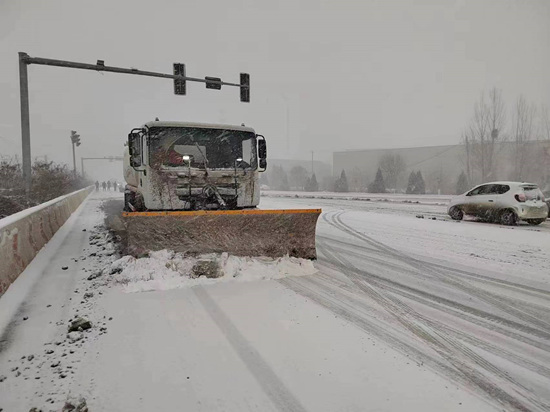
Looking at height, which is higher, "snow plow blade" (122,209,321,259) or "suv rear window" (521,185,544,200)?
"suv rear window" (521,185,544,200)

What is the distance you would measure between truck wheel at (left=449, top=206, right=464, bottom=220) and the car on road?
0.52 meters

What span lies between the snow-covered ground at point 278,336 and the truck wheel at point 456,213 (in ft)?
23.4

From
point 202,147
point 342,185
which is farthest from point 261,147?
point 342,185

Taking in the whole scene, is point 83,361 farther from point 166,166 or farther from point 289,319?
point 166,166

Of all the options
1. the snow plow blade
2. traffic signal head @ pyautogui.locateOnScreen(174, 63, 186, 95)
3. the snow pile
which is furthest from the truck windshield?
traffic signal head @ pyautogui.locateOnScreen(174, 63, 186, 95)

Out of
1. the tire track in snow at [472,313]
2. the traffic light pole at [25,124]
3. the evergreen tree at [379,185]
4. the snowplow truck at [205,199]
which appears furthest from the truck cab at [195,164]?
the evergreen tree at [379,185]

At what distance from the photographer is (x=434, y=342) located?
325cm

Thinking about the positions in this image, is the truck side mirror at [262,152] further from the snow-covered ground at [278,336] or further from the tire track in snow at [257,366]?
the tire track in snow at [257,366]

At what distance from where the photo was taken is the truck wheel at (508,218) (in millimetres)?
11102

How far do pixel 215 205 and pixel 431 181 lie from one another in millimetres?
56560

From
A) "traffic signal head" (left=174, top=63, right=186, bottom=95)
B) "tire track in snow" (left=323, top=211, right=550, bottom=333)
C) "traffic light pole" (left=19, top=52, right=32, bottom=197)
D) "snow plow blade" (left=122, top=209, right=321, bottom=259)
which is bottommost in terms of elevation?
"tire track in snow" (left=323, top=211, right=550, bottom=333)

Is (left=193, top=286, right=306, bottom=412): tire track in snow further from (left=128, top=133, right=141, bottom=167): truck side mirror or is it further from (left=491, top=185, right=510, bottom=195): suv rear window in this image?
(left=491, top=185, right=510, bottom=195): suv rear window

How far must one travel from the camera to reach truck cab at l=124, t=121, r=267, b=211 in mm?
6227

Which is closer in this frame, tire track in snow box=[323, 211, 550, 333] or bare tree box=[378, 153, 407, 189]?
tire track in snow box=[323, 211, 550, 333]
